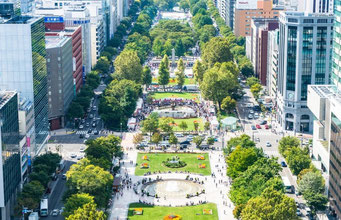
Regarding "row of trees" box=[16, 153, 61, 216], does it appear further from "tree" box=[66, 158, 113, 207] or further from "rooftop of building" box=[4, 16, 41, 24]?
"rooftop of building" box=[4, 16, 41, 24]

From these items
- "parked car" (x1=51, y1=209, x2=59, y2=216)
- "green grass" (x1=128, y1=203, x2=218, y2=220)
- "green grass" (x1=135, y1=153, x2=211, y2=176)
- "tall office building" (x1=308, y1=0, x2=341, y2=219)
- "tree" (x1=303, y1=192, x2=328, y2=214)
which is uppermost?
"tall office building" (x1=308, y1=0, x2=341, y2=219)

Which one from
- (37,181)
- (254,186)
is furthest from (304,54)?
(37,181)

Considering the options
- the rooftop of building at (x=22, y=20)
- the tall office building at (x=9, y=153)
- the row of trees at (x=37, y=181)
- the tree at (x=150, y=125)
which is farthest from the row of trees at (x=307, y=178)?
the rooftop of building at (x=22, y=20)

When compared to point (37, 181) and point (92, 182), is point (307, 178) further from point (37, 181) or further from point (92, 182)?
point (37, 181)

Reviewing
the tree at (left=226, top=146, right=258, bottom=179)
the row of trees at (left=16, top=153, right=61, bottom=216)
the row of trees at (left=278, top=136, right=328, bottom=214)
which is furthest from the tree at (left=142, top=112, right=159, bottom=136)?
the row of trees at (left=278, top=136, right=328, bottom=214)

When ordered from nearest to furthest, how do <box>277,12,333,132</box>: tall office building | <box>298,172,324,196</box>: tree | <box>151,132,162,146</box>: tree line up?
<box>298,172,324,196</box>: tree
<box>151,132,162,146</box>: tree
<box>277,12,333,132</box>: tall office building

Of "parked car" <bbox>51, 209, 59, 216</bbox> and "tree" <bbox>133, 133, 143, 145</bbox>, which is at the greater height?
"tree" <bbox>133, 133, 143, 145</bbox>
